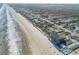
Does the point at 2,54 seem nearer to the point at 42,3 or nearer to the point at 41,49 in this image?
the point at 41,49

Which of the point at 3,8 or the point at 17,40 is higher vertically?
the point at 3,8

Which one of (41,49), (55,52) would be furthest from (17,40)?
(55,52)

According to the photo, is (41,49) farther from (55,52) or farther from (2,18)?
(2,18)
